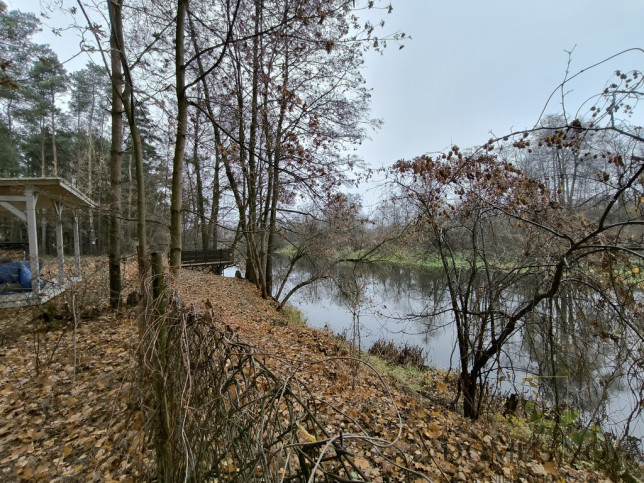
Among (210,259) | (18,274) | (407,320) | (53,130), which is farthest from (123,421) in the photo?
(53,130)

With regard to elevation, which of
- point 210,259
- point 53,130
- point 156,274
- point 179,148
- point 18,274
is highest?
point 53,130

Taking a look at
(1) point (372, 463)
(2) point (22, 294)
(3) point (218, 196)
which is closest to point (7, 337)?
(2) point (22, 294)

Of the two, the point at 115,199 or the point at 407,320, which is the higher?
the point at 115,199

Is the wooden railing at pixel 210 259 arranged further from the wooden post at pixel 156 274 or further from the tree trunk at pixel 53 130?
the tree trunk at pixel 53 130

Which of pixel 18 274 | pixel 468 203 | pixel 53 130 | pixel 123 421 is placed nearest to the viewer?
pixel 123 421

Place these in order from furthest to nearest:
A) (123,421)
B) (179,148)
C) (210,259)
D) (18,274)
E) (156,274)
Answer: (210,259)
(18,274)
(179,148)
(123,421)
(156,274)

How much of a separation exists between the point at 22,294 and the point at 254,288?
6.35 m

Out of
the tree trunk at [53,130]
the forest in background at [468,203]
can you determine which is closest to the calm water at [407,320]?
the forest in background at [468,203]

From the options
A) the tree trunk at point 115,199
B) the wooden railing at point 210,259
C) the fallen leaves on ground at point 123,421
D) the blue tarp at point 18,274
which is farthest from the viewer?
the wooden railing at point 210,259

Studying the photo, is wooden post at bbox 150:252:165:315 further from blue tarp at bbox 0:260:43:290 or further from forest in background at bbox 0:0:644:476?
blue tarp at bbox 0:260:43:290

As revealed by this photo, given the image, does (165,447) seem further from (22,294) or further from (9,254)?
(9,254)

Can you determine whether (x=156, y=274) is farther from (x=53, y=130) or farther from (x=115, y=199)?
(x=53, y=130)

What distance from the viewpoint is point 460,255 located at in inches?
200

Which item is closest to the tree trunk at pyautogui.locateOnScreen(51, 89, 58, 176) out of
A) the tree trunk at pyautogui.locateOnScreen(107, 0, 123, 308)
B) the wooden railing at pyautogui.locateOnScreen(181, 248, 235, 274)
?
the wooden railing at pyautogui.locateOnScreen(181, 248, 235, 274)
